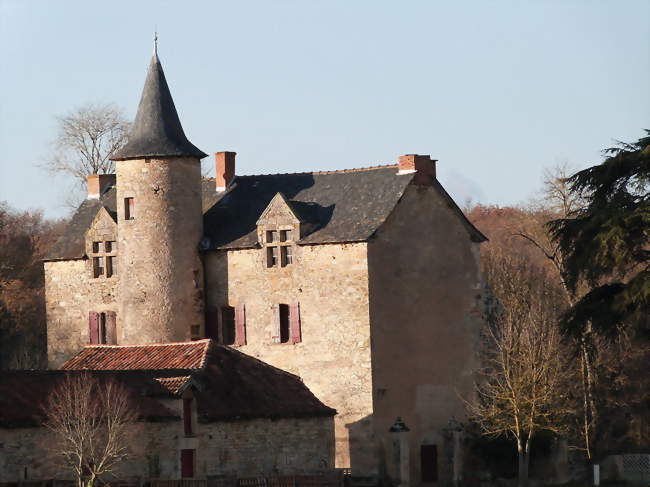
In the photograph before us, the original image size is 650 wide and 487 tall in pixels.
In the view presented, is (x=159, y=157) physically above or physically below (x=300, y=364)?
above

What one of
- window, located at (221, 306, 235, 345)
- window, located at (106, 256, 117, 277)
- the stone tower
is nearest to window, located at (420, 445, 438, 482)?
window, located at (221, 306, 235, 345)

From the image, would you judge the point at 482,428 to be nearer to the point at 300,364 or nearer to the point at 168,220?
the point at 300,364

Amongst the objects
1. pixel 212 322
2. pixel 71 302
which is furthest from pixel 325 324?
pixel 71 302

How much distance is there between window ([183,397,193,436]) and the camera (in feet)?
130

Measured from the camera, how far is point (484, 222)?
84250 millimetres

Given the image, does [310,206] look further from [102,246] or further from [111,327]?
[111,327]

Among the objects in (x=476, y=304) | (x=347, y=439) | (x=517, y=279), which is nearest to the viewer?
(x=347, y=439)

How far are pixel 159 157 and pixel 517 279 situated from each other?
53.6ft

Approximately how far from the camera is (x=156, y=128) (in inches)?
1939

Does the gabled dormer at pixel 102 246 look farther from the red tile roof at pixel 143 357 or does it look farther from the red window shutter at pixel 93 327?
the red tile roof at pixel 143 357

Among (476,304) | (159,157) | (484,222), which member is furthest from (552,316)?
(484,222)

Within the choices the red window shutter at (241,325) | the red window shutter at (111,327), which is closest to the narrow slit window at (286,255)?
the red window shutter at (241,325)

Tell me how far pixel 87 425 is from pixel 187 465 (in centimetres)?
335

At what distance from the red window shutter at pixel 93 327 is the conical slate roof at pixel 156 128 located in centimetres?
502
